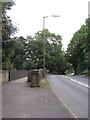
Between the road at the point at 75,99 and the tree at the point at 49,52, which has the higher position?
the tree at the point at 49,52

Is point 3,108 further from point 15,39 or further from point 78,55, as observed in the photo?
point 78,55

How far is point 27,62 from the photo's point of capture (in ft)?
255

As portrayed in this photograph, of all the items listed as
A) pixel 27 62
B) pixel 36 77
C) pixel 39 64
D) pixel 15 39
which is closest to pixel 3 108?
pixel 36 77

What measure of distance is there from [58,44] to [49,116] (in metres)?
89.3

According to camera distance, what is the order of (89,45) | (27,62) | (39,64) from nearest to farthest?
(89,45)
(27,62)
(39,64)

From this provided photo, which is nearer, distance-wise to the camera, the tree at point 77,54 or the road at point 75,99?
the road at point 75,99

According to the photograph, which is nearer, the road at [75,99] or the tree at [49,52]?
the road at [75,99]

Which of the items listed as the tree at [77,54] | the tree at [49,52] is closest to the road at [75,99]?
the tree at [49,52]

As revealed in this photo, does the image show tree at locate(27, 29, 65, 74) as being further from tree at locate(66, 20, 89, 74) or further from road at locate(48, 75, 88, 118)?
road at locate(48, 75, 88, 118)

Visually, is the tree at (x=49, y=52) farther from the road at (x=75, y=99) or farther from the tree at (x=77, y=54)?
the road at (x=75, y=99)

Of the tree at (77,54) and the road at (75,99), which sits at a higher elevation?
the tree at (77,54)

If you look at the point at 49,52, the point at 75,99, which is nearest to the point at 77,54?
the point at 49,52

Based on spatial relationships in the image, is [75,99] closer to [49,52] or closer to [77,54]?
[77,54]

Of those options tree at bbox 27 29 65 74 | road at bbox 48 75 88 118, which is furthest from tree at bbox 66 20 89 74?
road at bbox 48 75 88 118
